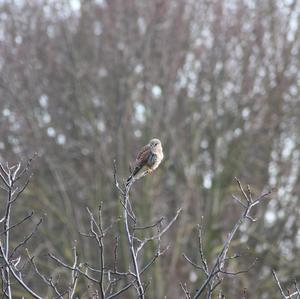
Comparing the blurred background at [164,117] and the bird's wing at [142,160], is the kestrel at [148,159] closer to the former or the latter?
the bird's wing at [142,160]

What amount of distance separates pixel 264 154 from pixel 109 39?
4.67 m

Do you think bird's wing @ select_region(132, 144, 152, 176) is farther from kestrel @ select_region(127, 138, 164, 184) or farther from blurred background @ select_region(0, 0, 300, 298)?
blurred background @ select_region(0, 0, 300, 298)

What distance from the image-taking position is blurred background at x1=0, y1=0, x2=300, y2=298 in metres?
18.7

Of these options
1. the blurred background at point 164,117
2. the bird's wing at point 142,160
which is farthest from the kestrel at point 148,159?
the blurred background at point 164,117

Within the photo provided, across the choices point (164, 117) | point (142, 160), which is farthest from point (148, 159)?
point (164, 117)

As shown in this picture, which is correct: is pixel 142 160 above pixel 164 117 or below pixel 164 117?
below

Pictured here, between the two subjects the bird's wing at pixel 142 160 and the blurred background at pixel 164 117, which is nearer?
the bird's wing at pixel 142 160

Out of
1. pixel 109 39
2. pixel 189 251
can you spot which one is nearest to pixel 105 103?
pixel 109 39

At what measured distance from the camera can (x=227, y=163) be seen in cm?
1934

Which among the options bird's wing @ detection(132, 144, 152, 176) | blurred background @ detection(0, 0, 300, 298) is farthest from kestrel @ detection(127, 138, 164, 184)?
blurred background @ detection(0, 0, 300, 298)

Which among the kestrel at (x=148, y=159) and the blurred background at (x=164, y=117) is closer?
the kestrel at (x=148, y=159)

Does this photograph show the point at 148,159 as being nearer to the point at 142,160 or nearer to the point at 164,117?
the point at 142,160

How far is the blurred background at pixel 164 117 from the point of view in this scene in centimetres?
1866

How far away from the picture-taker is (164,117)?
19016 mm
